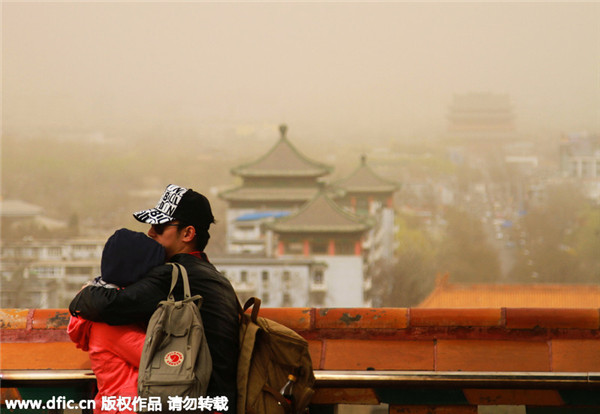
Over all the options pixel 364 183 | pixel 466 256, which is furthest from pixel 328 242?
pixel 466 256

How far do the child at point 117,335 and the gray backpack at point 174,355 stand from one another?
0.06m

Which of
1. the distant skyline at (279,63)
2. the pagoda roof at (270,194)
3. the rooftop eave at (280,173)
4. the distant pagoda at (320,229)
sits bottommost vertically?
the distant pagoda at (320,229)

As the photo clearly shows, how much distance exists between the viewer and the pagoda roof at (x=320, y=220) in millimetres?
26797

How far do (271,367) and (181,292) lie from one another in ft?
0.63

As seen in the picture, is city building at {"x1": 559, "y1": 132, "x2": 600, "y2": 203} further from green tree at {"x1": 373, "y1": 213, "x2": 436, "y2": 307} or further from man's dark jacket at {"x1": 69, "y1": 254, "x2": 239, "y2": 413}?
man's dark jacket at {"x1": 69, "y1": 254, "x2": 239, "y2": 413}

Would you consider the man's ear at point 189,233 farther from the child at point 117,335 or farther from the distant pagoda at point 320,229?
the distant pagoda at point 320,229

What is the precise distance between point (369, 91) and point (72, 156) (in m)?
14.3

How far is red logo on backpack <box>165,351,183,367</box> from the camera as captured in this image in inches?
47.3

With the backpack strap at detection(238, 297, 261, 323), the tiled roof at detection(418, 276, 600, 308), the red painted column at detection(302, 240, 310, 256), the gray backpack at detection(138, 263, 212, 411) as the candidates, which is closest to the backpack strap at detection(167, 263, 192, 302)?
the gray backpack at detection(138, 263, 212, 411)

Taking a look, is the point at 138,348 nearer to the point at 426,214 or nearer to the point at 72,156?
the point at 426,214

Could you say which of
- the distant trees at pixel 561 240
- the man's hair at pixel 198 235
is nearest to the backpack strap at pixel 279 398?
the man's hair at pixel 198 235

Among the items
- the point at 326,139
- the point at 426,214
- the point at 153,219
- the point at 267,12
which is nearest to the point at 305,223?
the point at 426,214

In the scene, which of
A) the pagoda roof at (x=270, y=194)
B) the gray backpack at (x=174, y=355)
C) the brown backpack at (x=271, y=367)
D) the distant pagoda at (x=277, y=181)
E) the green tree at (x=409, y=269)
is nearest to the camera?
the gray backpack at (x=174, y=355)

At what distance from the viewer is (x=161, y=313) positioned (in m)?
1.22
